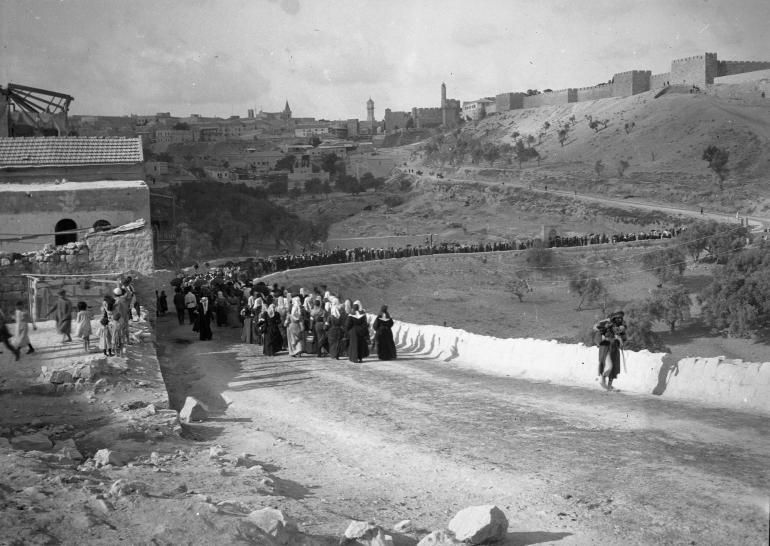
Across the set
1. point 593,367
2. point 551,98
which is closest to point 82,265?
point 593,367

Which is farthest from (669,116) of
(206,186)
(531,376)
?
(531,376)

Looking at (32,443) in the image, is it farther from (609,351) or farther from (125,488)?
(609,351)

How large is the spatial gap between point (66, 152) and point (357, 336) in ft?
44.1

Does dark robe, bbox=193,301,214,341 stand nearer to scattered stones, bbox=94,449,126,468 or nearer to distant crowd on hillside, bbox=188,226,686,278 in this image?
scattered stones, bbox=94,449,126,468

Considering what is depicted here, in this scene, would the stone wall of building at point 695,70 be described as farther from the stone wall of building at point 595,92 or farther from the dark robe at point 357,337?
the dark robe at point 357,337

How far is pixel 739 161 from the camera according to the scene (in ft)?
223

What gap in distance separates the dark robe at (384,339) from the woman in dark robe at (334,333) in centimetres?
71

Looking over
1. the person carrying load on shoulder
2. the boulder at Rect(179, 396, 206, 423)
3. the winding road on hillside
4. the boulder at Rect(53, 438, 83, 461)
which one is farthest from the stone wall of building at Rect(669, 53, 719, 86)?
the boulder at Rect(53, 438, 83, 461)

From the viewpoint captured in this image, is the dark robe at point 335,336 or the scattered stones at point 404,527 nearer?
the scattered stones at point 404,527

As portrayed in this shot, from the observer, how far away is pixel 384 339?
1448cm

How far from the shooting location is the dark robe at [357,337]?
46.8ft

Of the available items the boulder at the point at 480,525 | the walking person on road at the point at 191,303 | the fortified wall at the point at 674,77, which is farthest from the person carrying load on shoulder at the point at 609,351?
the fortified wall at the point at 674,77

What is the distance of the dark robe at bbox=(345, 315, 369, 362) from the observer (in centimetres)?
1427

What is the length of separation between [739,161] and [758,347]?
44.0 meters
